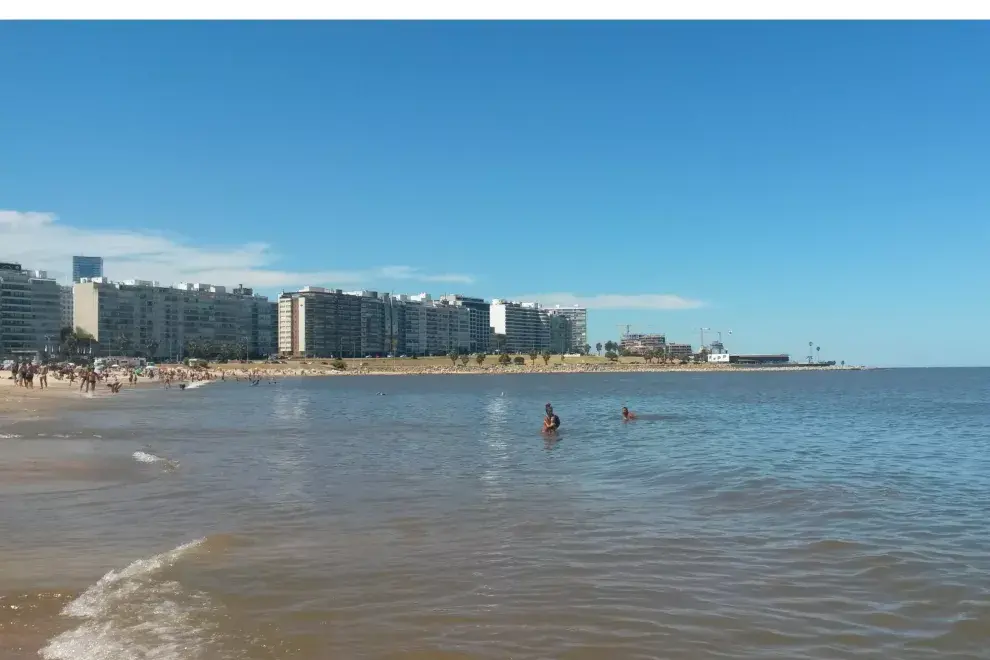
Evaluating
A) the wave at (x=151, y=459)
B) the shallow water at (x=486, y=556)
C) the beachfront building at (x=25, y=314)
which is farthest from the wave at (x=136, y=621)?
the beachfront building at (x=25, y=314)

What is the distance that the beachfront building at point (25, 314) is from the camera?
570ft

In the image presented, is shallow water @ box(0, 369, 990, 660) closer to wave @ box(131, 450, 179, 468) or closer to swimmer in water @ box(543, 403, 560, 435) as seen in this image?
wave @ box(131, 450, 179, 468)

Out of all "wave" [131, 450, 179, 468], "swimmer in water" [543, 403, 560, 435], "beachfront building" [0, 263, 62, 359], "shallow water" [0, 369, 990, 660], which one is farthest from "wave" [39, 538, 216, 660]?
"beachfront building" [0, 263, 62, 359]

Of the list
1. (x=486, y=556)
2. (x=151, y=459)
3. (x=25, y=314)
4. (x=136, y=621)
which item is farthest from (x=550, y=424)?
(x=25, y=314)

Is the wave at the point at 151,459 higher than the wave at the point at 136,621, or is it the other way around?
the wave at the point at 136,621

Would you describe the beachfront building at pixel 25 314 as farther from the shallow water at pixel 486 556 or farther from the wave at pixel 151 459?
the shallow water at pixel 486 556

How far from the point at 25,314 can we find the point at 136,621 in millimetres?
198285

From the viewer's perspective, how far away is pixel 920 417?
47.9 m

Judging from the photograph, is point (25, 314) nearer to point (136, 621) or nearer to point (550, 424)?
point (550, 424)

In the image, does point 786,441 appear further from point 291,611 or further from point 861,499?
point 291,611

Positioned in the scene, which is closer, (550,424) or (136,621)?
(136,621)

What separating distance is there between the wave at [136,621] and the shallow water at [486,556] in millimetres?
34

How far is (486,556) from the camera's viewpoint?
11.2m

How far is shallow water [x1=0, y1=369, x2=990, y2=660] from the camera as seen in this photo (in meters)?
7.90
